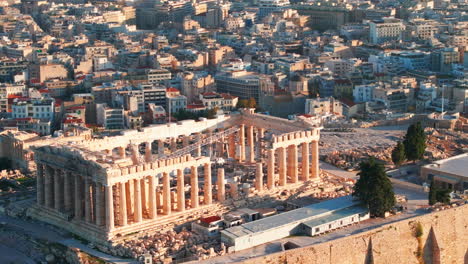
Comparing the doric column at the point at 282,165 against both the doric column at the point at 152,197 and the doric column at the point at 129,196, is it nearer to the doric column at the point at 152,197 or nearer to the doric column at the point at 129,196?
the doric column at the point at 152,197

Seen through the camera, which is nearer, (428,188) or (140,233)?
(140,233)

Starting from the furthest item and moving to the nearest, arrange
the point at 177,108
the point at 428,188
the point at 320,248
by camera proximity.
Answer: the point at 177,108, the point at 428,188, the point at 320,248

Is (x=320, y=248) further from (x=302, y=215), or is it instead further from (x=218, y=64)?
(x=218, y=64)

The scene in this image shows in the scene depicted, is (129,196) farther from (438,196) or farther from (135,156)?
(438,196)

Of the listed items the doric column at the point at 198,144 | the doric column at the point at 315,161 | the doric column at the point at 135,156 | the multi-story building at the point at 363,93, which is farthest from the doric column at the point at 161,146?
the multi-story building at the point at 363,93

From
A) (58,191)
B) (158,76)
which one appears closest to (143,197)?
(58,191)

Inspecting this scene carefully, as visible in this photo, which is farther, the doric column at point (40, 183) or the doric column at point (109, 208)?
the doric column at point (40, 183)

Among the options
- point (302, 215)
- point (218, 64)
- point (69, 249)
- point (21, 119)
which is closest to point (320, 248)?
point (302, 215)
